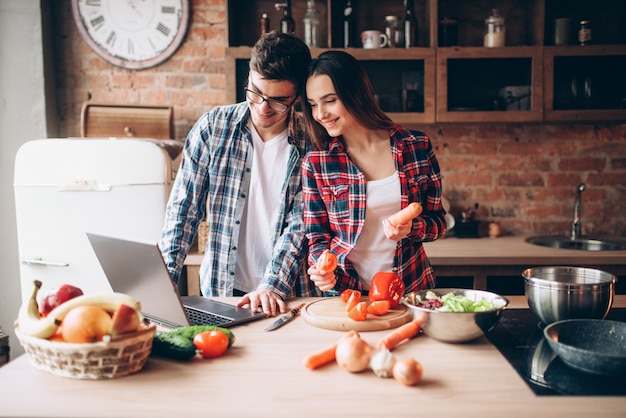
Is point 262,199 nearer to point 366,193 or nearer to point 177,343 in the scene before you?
point 366,193

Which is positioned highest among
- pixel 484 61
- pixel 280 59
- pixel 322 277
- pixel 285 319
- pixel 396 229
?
pixel 484 61

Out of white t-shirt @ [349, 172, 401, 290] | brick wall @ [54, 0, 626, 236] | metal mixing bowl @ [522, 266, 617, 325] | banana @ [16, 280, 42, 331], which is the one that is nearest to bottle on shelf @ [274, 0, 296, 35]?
brick wall @ [54, 0, 626, 236]

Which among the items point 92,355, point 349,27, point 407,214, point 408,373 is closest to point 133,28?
point 349,27

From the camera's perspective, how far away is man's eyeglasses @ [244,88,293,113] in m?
1.81

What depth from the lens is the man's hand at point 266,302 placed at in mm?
1645

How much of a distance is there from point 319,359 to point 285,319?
1.14 feet

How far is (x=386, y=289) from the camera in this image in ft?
5.14

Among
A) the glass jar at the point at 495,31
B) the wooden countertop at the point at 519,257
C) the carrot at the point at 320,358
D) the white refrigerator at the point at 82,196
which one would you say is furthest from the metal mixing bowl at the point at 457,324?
the glass jar at the point at 495,31

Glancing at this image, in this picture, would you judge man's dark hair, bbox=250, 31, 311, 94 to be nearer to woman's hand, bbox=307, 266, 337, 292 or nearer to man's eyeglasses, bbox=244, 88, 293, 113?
man's eyeglasses, bbox=244, 88, 293, 113

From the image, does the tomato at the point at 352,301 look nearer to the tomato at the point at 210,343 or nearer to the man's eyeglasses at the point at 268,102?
the tomato at the point at 210,343

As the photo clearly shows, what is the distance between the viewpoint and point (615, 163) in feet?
11.4

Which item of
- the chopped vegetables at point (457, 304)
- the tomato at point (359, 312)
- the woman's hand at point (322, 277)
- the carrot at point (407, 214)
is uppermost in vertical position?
the carrot at point (407, 214)

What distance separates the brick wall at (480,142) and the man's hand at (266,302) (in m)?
2.01

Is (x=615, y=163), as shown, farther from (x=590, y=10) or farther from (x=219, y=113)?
(x=219, y=113)
